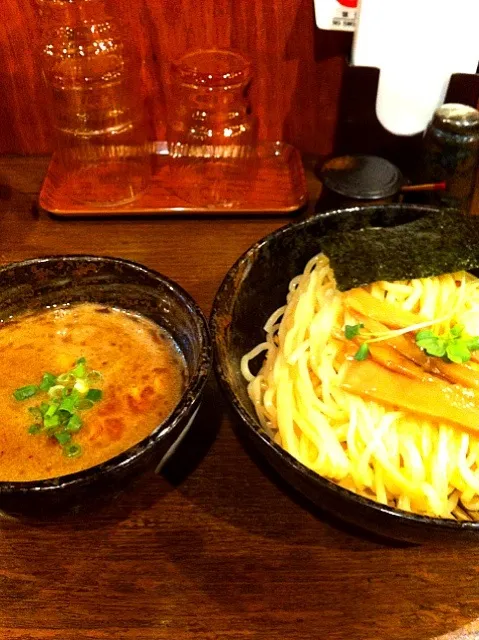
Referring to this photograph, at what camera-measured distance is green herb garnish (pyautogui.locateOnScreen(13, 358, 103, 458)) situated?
1.22 metres

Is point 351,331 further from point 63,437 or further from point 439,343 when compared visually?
point 63,437

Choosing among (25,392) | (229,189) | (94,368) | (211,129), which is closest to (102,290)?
(94,368)

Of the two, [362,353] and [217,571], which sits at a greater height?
[362,353]

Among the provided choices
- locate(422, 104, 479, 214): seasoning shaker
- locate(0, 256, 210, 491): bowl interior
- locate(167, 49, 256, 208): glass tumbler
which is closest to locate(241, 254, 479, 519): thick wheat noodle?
locate(0, 256, 210, 491): bowl interior

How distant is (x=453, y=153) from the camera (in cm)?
204

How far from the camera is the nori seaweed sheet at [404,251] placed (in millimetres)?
1541

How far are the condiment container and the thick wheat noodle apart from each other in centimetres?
113

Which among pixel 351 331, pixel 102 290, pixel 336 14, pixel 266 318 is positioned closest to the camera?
pixel 351 331

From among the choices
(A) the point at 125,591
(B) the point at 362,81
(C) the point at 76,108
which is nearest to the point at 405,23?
(B) the point at 362,81

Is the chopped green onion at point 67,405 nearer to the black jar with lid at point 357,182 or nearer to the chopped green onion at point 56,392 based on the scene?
the chopped green onion at point 56,392

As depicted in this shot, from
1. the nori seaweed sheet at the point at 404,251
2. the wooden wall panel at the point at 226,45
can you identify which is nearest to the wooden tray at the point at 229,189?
the wooden wall panel at the point at 226,45

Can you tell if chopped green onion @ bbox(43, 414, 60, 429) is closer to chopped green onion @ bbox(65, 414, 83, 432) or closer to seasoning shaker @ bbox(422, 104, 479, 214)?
chopped green onion @ bbox(65, 414, 83, 432)

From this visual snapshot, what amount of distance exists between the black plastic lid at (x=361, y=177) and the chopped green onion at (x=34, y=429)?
1293 millimetres

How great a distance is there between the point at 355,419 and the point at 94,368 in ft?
2.11
